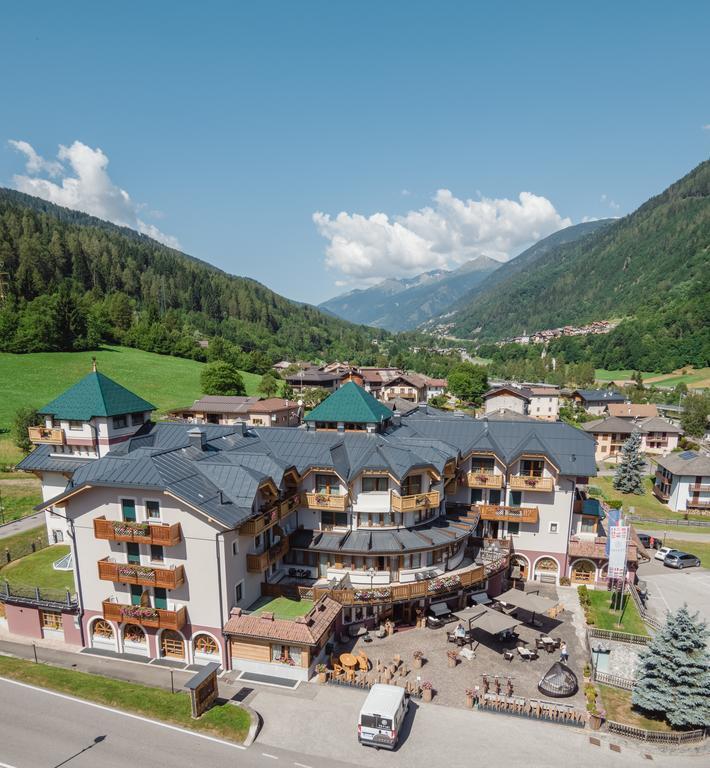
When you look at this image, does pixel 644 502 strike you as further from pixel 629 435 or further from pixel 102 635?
pixel 102 635

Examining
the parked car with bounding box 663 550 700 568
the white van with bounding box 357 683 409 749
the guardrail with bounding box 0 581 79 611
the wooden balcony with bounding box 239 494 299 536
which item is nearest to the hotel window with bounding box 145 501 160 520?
the wooden balcony with bounding box 239 494 299 536

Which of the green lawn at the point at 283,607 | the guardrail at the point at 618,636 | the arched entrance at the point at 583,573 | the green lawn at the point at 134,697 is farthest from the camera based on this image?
the arched entrance at the point at 583,573

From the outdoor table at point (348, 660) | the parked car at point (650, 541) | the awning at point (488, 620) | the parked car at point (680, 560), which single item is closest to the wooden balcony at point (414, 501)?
the awning at point (488, 620)

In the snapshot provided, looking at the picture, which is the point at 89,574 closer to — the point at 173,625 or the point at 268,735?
the point at 173,625

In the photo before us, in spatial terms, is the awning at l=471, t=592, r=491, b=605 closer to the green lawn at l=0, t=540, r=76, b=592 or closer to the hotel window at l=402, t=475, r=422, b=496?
the hotel window at l=402, t=475, r=422, b=496

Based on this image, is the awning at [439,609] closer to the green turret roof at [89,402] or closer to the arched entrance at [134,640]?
the arched entrance at [134,640]

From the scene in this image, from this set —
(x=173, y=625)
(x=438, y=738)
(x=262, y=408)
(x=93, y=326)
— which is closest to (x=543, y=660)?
(x=438, y=738)
